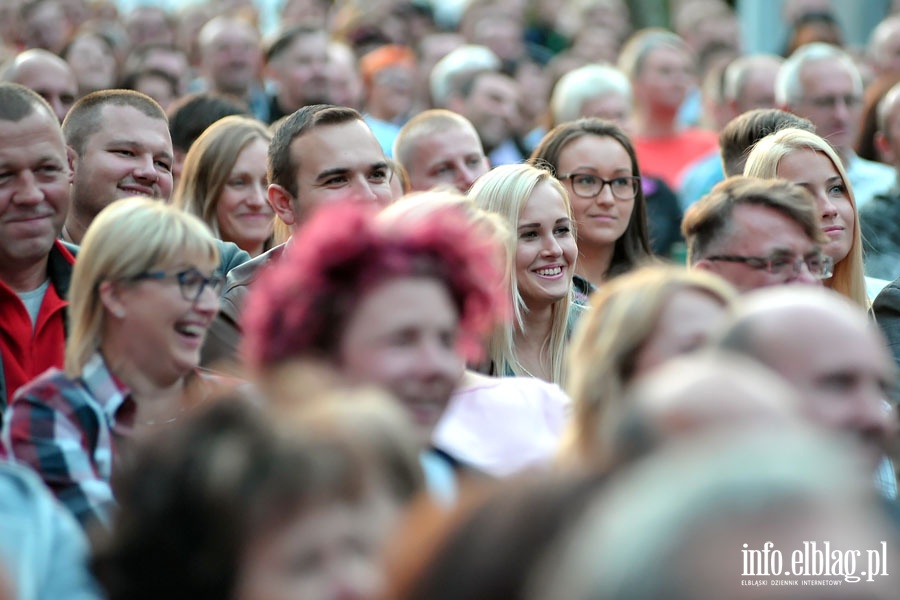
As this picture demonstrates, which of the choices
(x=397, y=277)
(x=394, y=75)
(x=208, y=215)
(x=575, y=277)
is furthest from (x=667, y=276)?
(x=394, y=75)

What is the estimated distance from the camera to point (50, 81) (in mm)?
6840

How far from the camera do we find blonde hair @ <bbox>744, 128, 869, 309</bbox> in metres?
5.21

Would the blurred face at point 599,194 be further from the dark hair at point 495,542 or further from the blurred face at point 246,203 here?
the dark hair at point 495,542

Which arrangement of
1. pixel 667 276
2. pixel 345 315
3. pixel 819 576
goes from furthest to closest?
pixel 667 276 < pixel 345 315 < pixel 819 576

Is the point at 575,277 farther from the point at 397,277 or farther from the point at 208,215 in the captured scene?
the point at 397,277

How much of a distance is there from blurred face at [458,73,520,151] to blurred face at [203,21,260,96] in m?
1.53

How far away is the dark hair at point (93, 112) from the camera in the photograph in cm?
532

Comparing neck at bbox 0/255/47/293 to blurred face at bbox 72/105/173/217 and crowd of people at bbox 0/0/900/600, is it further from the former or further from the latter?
blurred face at bbox 72/105/173/217

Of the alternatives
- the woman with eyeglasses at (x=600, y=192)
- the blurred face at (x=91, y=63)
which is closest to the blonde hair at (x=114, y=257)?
the woman with eyeglasses at (x=600, y=192)

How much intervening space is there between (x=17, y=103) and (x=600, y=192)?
2.60 m

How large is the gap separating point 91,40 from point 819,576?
→ 8242 mm

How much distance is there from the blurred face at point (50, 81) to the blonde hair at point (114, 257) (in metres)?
3.36

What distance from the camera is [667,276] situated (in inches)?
124

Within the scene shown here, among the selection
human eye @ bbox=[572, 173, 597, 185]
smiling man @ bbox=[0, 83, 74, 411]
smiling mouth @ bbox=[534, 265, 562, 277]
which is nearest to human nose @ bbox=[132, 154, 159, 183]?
smiling man @ bbox=[0, 83, 74, 411]
